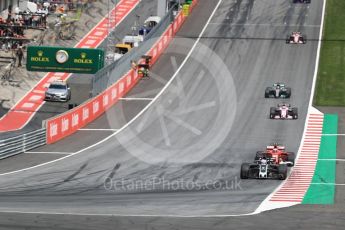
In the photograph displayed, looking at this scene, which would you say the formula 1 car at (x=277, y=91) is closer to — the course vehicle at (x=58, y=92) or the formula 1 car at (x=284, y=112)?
the formula 1 car at (x=284, y=112)

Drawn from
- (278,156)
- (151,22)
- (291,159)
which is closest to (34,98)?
(151,22)

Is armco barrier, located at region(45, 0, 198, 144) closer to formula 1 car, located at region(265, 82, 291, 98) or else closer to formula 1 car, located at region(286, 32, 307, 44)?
formula 1 car, located at region(265, 82, 291, 98)

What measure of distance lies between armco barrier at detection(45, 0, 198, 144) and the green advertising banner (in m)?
2.11

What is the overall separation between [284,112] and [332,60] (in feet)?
56.8

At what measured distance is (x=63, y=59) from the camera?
200ft

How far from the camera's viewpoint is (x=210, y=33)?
79500 millimetres

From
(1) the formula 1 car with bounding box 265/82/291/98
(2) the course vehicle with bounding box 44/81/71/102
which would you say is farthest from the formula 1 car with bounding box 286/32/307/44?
(2) the course vehicle with bounding box 44/81/71/102

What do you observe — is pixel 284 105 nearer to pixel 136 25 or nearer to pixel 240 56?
pixel 240 56

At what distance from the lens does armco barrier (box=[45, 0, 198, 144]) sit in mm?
52134

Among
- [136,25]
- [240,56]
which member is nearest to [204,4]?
[136,25]

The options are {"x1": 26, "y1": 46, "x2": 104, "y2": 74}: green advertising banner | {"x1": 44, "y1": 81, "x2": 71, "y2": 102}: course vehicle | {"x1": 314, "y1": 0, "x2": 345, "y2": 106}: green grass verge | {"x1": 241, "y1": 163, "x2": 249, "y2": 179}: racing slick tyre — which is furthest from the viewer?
{"x1": 314, "y1": 0, "x2": 345, "y2": 106}: green grass verge

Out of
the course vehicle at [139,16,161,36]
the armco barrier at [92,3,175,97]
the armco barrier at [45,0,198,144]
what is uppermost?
the course vehicle at [139,16,161,36]

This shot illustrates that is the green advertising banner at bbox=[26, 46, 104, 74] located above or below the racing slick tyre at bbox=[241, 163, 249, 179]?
above

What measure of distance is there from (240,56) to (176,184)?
3341 centimetres
